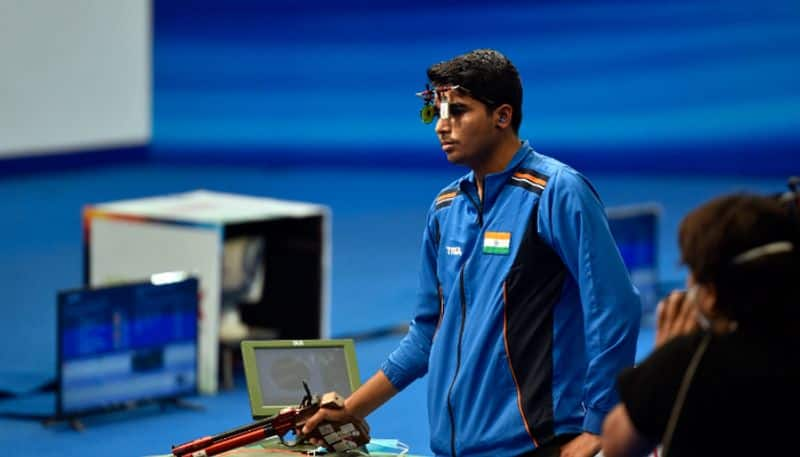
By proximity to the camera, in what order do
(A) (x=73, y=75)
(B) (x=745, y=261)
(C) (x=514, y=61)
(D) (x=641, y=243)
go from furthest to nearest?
(C) (x=514, y=61)
(A) (x=73, y=75)
(D) (x=641, y=243)
(B) (x=745, y=261)

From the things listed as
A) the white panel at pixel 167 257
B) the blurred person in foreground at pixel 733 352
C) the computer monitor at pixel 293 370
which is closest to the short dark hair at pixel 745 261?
the blurred person in foreground at pixel 733 352

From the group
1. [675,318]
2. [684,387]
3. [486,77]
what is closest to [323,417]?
[486,77]

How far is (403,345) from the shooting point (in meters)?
4.03

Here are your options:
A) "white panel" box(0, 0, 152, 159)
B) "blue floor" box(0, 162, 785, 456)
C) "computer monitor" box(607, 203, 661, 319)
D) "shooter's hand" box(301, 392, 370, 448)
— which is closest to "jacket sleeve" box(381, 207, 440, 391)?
"shooter's hand" box(301, 392, 370, 448)

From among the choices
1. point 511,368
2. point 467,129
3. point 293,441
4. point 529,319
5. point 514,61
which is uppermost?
point 514,61

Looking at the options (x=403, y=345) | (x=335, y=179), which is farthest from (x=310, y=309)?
(x=335, y=179)

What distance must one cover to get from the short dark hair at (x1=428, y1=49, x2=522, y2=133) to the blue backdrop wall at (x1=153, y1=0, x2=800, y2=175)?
40.6 ft

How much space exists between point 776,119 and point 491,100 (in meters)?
12.8

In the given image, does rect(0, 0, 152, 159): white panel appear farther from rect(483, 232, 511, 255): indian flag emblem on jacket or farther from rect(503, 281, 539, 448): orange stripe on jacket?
rect(503, 281, 539, 448): orange stripe on jacket

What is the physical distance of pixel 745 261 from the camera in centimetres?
258

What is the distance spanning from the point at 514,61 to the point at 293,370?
40.5 feet

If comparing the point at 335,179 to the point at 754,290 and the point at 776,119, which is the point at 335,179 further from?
the point at 754,290

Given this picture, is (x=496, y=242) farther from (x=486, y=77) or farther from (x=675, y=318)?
(x=675, y=318)

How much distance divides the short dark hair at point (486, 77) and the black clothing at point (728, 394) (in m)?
1.29
